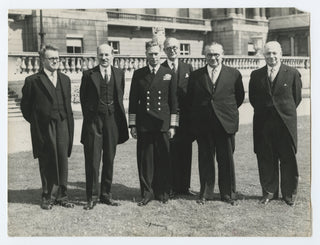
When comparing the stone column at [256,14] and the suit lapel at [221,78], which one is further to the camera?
the stone column at [256,14]

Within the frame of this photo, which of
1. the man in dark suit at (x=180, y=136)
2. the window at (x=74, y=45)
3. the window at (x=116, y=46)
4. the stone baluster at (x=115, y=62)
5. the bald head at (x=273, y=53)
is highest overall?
the window at (x=116, y=46)

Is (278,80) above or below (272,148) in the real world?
above

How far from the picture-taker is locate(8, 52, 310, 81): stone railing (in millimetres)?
13579

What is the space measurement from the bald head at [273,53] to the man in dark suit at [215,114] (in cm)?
48

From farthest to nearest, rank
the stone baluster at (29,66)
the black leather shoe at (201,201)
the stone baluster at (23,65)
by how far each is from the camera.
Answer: the stone baluster at (29,66), the stone baluster at (23,65), the black leather shoe at (201,201)

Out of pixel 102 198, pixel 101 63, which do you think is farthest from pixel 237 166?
pixel 101 63

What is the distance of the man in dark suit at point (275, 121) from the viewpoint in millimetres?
6477

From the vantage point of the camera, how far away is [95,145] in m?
6.52

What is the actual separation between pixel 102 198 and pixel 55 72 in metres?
1.91

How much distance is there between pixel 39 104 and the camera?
21.3ft

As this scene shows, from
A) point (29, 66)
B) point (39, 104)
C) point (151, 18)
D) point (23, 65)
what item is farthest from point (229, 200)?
point (151, 18)

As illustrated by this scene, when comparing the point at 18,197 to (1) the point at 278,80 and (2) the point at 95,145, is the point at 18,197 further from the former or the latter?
(1) the point at 278,80

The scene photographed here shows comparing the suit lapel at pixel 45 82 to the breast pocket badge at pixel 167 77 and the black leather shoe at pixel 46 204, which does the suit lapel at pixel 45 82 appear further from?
the breast pocket badge at pixel 167 77

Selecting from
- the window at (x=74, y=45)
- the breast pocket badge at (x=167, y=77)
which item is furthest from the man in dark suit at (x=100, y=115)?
the window at (x=74, y=45)
